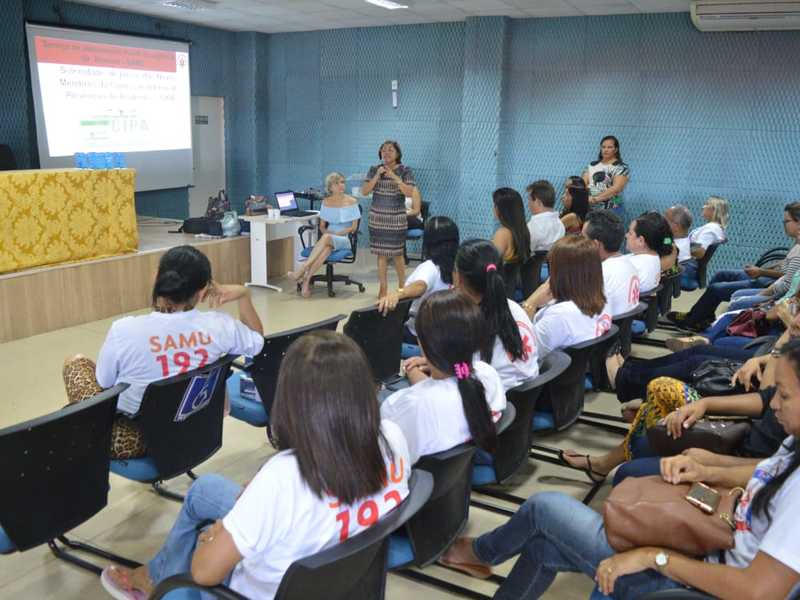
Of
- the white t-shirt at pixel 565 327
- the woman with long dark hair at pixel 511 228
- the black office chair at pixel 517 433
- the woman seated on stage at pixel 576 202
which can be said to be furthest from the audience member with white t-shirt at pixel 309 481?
the woman seated on stage at pixel 576 202

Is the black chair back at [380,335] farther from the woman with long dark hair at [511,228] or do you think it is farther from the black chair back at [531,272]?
the black chair back at [531,272]

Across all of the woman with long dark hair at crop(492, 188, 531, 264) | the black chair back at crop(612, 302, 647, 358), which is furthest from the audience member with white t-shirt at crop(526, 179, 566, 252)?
the black chair back at crop(612, 302, 647, 358)

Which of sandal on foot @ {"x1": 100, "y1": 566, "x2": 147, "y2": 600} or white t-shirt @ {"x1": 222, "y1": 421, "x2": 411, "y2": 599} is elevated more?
white t-shirt @ {"x1": 222, "y1": 421, "x2": 411, "y2": 599}

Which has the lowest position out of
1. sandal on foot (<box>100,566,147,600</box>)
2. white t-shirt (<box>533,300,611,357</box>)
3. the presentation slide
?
sandal on foot (<box>100,566,147,600</box>)

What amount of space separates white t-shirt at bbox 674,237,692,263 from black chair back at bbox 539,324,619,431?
276 cm

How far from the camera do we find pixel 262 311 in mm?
6363

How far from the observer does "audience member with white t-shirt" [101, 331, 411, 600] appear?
147 cm

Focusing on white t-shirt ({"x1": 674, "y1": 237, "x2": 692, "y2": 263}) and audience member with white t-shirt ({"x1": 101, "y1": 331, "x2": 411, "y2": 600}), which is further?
white t-shirt ({"x1": 674, "y1": 237, "x2": 692, "y2": 263})

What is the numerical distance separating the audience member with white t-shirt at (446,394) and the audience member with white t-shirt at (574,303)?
42.4 inches

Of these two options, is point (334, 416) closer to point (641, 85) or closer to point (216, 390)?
point (216, 390)

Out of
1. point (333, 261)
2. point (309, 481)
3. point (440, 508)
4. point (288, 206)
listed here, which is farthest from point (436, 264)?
point (288, 206)

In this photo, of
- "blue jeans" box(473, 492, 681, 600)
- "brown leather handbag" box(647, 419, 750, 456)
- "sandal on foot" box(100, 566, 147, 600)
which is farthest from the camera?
"brown leather handbag" box(647, 419, 750, 456)

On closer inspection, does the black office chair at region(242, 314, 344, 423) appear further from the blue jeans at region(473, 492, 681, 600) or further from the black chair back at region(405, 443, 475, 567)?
the blue jeans at region(473, 492, 681, 600)

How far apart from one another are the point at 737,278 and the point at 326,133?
6.06 metres
